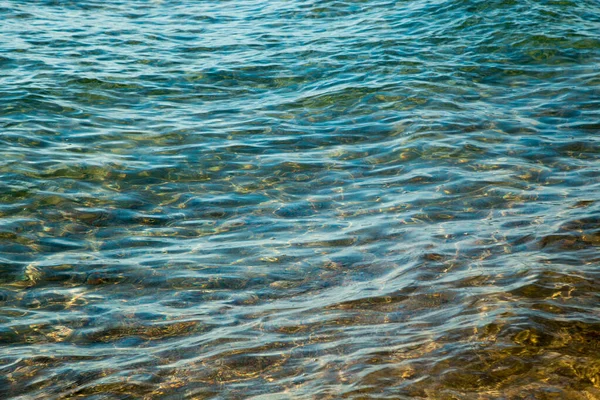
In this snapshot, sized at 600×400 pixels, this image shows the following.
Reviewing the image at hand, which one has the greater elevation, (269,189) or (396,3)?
(396,3)

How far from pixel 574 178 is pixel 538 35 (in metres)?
7.43

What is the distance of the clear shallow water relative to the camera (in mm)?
5508

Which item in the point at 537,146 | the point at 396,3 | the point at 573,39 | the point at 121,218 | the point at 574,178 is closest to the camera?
the point at 121,218

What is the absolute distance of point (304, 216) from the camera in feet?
27.2

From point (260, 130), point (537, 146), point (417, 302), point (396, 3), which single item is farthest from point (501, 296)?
point (396, 3)

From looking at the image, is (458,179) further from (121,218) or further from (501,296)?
(121,218)

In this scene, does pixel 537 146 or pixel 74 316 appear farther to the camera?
pixel 537 146

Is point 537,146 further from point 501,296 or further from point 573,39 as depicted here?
point 573,39

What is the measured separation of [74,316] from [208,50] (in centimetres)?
1048

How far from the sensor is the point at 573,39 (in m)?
15.1

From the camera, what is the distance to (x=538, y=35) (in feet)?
50.3

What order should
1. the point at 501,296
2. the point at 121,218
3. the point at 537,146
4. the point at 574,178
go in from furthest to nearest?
the point at 537,146, the point at 574,178, the point at 121,218, the point at 501,296

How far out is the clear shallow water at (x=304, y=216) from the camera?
5508 mm

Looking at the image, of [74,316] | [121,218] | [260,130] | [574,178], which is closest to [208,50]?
[260,130]
